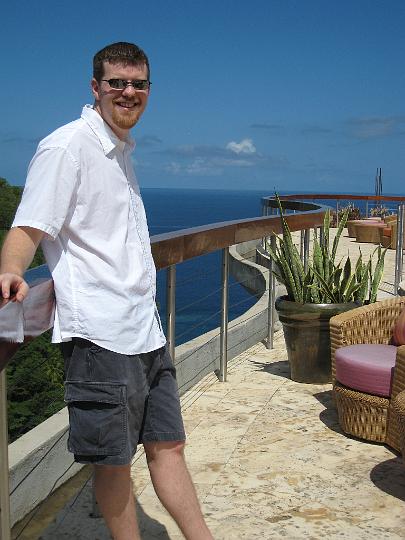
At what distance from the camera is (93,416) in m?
1.85

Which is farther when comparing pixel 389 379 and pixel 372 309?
pixel 372 309

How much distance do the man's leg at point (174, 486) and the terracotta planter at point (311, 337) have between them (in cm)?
250

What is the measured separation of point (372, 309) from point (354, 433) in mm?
690

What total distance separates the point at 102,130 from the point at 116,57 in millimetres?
203

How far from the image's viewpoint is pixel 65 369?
1.88 metres

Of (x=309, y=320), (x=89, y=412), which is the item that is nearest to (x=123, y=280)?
(x=89, y=412)

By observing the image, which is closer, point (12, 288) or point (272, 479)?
point (12, 288)

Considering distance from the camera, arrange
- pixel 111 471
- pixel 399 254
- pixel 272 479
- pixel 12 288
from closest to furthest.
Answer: pixel 12 288
pixel 111 471
pixel 272 479
pixel 399 254

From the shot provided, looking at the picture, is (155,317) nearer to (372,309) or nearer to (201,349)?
(372,309)

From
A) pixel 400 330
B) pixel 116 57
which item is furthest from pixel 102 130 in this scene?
pixel 400 330

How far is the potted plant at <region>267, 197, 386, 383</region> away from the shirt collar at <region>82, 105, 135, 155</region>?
2.69m

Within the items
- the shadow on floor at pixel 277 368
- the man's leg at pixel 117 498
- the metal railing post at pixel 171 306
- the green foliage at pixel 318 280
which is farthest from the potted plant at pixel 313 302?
the man's leg at pixel 117 498

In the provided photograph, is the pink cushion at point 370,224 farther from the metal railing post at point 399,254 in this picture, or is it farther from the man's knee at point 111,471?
the man's knee at point 111,471

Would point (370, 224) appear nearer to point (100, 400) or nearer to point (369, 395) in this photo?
point (369, 395)
